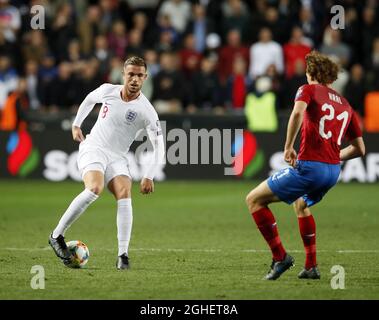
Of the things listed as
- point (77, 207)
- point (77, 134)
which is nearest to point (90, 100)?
point (77, 134)

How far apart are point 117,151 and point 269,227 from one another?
5.88ft

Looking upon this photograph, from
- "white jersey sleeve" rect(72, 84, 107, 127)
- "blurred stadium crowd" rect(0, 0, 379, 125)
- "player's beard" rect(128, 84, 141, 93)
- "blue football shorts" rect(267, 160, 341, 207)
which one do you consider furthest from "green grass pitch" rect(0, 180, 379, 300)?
"blurred stadium crowd" rect(0, 0, 379, 125)

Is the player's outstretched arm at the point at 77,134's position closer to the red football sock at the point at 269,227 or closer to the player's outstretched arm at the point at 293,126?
the red football sock at the point at 269,227

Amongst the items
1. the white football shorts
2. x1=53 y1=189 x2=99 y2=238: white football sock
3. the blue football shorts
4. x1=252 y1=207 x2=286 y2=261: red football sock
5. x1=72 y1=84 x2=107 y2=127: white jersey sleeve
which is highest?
x1=72 y1=84 x2=107 y2=127: white jersey sleeve

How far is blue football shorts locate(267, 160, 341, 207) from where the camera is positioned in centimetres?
818

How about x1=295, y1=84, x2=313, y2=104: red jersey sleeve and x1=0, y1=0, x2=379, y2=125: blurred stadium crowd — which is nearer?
x1=295, y1=84, x2=313, y2=104: red jersey sleeve

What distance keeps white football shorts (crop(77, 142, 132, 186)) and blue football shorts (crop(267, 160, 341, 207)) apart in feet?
5.39

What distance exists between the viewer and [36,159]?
18.5 metres

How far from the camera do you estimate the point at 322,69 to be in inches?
320

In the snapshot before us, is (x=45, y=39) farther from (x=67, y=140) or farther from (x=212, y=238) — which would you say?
(x=212, y=238)

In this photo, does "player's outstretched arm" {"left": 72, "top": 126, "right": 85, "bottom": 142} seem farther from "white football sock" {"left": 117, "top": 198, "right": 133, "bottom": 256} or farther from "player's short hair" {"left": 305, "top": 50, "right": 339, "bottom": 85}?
"player's short hair" {"left": 305, "top": 50, "right": 339, "bottom": 85}

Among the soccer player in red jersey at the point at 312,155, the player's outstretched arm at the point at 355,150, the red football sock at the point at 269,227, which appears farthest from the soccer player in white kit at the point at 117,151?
the player's outstretched arm at the point at 355,150

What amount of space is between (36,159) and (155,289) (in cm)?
1106

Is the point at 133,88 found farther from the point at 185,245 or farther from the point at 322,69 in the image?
the point at 185,245
